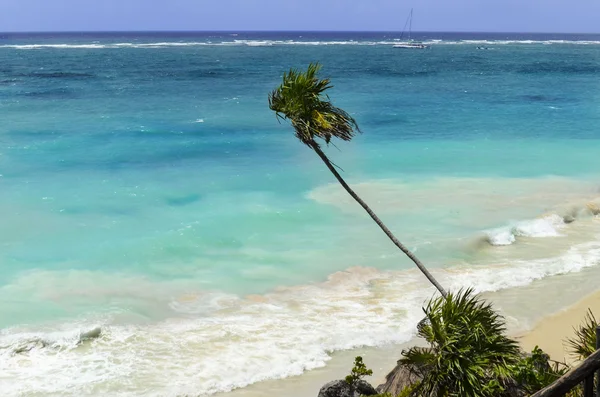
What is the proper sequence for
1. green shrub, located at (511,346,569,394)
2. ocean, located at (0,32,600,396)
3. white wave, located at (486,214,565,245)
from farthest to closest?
white wave, located at (486,214,565,245), ocean, located at (0,32,600,396), green shrub, located at (511,346,569,394)

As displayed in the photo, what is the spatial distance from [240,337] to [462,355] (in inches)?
308

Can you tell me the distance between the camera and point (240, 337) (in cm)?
1484

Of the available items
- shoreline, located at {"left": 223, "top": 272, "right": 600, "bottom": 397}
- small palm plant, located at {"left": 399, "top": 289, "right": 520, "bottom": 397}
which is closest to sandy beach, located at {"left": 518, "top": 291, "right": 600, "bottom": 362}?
shoreline, located at {"left": 223, "top": 272, "right": 600, "bottom": 397}

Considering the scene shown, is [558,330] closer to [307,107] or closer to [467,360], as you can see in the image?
[467,360]

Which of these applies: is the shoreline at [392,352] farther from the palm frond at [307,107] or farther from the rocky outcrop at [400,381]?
the palm frond at [307,107]

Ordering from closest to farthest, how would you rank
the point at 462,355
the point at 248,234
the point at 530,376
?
the point at 462,355
the point at 530,376
the point at 248,234

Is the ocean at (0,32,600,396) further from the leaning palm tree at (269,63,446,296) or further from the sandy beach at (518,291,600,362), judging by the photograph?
the leaning palm tree at (269,63,446,296)

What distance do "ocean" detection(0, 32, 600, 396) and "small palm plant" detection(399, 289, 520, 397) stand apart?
582 centimetres

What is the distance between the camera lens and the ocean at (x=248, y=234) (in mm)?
14477

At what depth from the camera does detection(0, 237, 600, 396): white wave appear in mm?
13102

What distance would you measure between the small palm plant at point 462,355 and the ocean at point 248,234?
19.1ft

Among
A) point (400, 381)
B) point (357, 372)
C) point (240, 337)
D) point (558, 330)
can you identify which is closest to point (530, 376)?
point (400, 381)

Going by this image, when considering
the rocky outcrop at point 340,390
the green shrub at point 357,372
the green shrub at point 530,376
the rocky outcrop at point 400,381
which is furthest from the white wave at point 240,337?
the green shrub at point 530,376

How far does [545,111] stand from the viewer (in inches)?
1895
